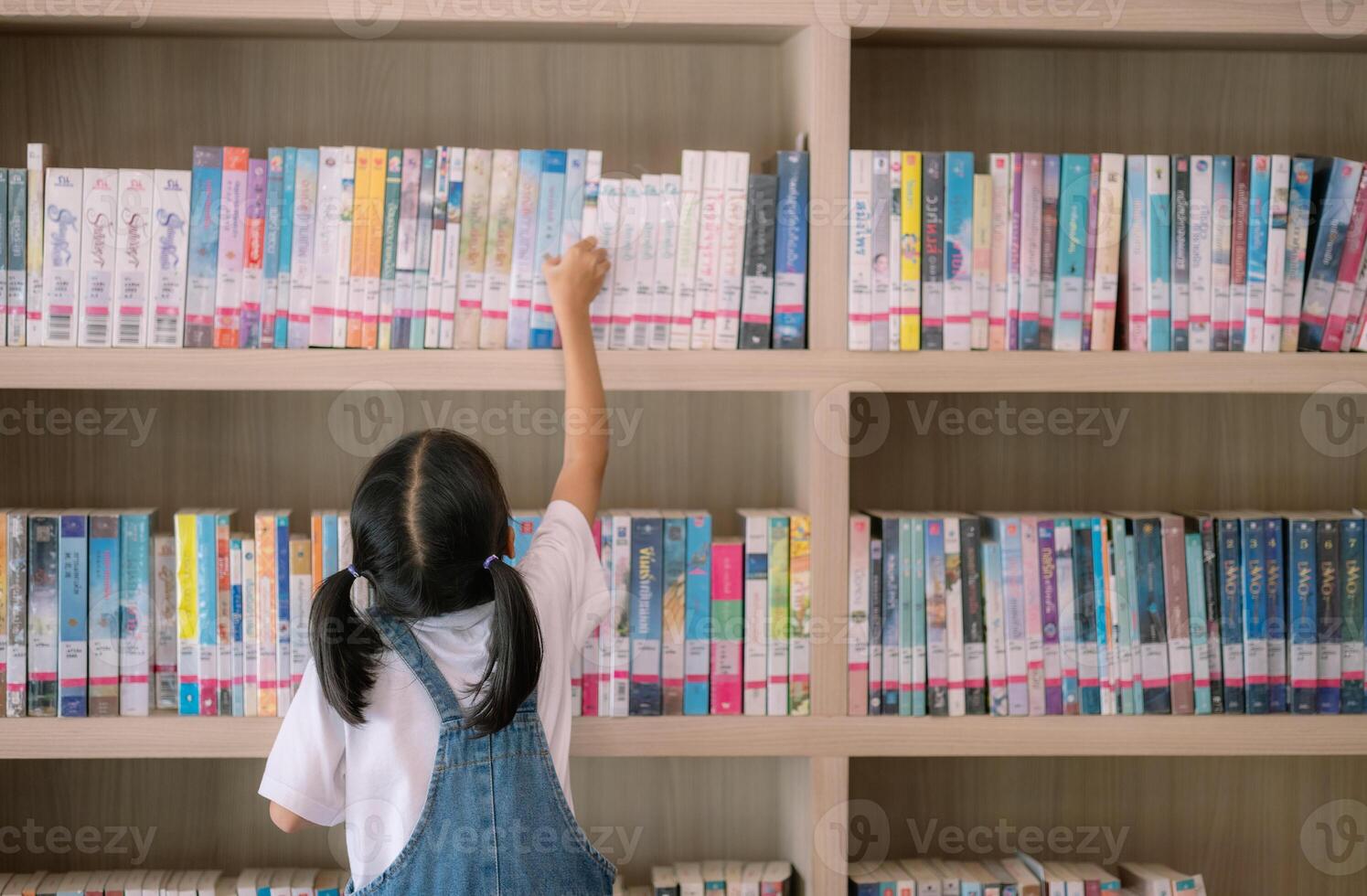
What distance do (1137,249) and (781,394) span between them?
567mm

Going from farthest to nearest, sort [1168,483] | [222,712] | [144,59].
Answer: [1168,483] → [144,59] → [222,712]

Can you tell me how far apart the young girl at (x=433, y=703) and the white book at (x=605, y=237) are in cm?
37

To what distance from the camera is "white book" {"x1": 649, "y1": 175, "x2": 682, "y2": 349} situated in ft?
5.40

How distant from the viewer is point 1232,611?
67.3 inches

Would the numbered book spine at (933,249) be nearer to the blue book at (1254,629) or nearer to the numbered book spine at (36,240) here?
the blue book at (1254,629)

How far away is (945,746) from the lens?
1665 mm

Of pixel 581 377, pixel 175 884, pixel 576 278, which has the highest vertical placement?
pixel 576 278

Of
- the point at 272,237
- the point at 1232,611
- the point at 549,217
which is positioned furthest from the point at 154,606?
the point at 1232,611

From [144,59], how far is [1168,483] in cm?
177

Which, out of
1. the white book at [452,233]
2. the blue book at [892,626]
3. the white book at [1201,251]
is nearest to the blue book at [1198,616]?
the white book at [1201,251]

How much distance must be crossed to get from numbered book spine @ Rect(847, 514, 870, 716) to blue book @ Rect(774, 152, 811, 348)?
0.28 metres

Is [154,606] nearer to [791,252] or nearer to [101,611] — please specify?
[101,611]

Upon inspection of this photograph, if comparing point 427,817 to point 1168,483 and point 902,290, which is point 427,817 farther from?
point 1168,483

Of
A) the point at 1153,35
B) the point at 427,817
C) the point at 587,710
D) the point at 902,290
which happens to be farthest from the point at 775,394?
the point at 427,817
